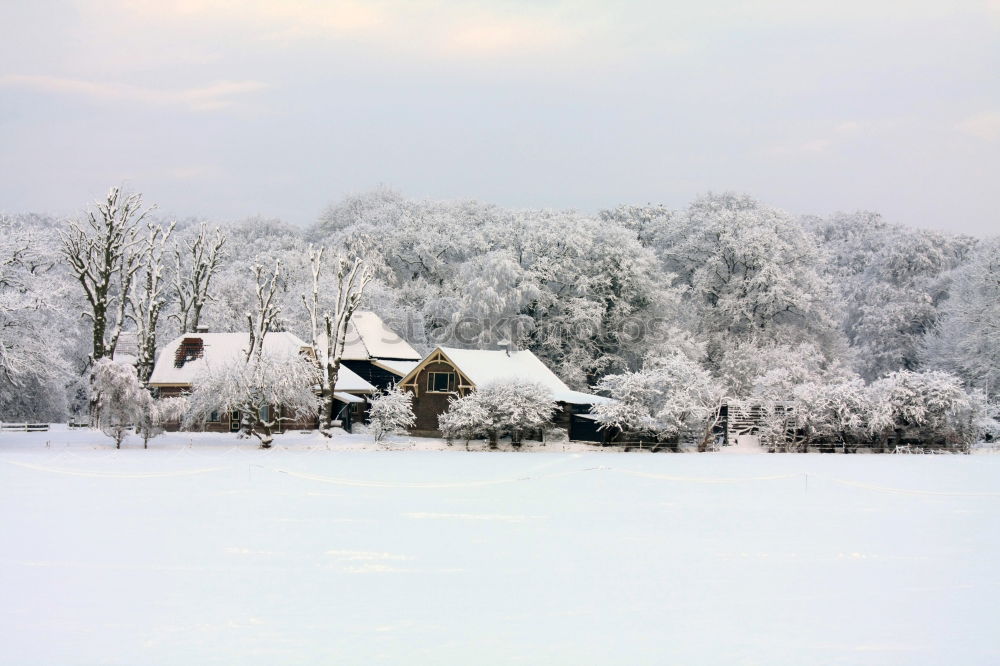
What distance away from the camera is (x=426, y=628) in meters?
11.8

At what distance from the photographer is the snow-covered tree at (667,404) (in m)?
49.7

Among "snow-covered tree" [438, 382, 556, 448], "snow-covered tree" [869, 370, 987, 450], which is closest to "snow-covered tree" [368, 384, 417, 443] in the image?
"snow-covered tree" [438, 382, 556, 448]

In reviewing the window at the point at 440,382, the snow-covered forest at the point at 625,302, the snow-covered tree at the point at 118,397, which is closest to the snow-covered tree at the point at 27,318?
the snow-covered forest at the point at 625,302

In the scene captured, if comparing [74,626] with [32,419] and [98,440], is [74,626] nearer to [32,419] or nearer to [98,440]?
[98,440]

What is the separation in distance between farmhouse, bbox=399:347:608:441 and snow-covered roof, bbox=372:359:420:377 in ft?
16.2

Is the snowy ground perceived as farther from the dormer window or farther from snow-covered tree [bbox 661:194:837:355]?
snow-covered tree [bbox 661:194:837:355]

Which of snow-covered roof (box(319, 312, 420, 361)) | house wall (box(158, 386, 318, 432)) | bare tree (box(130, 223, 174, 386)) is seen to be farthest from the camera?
snow-covered roof (box(319, 312, 420, 361))

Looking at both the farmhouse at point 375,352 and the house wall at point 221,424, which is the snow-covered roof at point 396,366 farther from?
the house wall at point 221,424

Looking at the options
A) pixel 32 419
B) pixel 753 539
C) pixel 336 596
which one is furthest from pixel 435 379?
pixel 336 596

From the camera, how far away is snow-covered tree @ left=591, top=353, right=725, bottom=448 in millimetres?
Answer: 49719

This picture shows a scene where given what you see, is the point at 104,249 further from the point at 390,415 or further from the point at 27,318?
the point at 390,415

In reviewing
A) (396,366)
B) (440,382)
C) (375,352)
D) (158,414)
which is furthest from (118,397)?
(375,352)

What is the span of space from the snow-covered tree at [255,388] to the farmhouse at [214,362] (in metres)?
6.26

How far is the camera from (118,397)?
43938 millimetres
